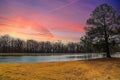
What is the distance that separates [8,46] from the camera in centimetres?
6625

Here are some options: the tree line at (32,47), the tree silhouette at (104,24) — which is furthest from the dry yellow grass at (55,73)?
the tree line at (32,47)

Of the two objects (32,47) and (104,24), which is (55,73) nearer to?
(104,24)

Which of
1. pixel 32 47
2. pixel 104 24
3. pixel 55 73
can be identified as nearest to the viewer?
pixel 55 73

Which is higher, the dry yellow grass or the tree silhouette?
the tree silhouette

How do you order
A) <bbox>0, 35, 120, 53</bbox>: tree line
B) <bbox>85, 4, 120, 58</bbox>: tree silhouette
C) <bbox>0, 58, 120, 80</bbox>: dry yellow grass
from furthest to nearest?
<bbox>0, 35, 120, 53</bbox>: tree line → <bbox>85, 4, 120, 58</bbox>: tree silhouette → <bbox>0, 58, 120, 80</bbox>: dry yellow grass

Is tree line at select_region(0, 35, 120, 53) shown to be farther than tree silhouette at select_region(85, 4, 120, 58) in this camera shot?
Yes

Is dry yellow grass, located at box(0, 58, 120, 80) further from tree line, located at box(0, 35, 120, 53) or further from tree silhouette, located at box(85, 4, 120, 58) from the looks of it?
tree line, located at box(0, 35, 120, 53)

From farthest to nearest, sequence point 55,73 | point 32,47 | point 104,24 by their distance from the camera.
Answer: point 32,47
point 104,24
point 55,73

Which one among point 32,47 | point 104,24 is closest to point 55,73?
point 104,24

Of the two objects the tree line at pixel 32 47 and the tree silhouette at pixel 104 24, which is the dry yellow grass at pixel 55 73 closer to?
the tree silhouette at pixel 104 24

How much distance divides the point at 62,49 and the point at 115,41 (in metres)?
66.4

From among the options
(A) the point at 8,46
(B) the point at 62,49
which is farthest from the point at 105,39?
(B) the point at 62,49

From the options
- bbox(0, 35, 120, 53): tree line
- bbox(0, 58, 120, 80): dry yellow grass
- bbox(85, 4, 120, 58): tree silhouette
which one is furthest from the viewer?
bbox(0, 35, 120, 53): tree line

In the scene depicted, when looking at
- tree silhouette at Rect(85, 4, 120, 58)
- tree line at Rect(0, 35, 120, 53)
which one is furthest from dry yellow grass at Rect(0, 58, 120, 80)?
tree line at Rect(0, 35, 120, 53)
